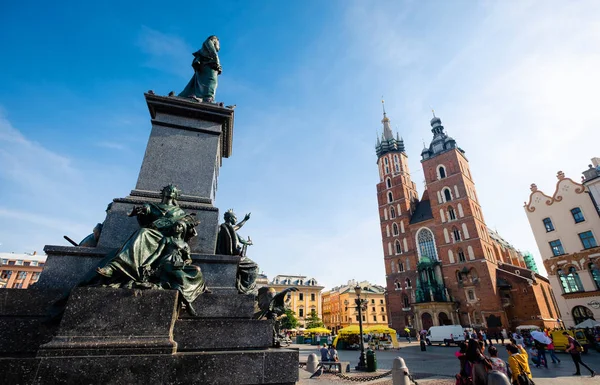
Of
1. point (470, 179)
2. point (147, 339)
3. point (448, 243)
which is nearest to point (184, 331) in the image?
point (147, 339)

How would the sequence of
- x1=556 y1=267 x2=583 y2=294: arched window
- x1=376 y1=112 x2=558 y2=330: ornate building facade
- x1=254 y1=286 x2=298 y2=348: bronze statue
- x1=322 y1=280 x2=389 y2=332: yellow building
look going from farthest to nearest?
x1=322 y1=280 x2=389 y2=332: yellow building
x1=376 y1=112 x2=558 y2=330: ornate building facade
x1=556 y1=267 x2=583 y2=294: arched window
x1=254 y1=286 x2=298 y2=348: bronze statue

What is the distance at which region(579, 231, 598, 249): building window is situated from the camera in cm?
2283

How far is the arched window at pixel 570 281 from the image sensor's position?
2314 cm

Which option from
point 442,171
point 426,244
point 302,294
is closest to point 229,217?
point 426,244

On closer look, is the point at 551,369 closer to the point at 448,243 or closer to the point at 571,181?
the point at 571,181

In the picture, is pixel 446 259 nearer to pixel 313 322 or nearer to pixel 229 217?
pixel 313 322

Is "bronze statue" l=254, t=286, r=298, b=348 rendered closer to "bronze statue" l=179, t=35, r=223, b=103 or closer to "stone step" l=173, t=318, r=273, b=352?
"stone step" l=173, t=318, r=273, b=352

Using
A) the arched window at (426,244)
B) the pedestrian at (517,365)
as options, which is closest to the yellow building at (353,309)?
the arched window at (426,244)

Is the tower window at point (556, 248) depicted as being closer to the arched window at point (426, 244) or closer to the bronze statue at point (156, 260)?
the arched window at point (426, 244)

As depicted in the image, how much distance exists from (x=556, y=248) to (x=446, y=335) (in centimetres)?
1220

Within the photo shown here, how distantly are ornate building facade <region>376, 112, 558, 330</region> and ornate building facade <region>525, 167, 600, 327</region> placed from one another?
9.92 metres

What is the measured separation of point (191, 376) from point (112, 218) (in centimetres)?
266

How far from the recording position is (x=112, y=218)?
4219mm

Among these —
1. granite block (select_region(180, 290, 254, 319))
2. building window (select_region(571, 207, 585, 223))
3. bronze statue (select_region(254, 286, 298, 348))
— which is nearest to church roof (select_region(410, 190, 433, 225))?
building window (select_region(571, 207, 585, 223))
